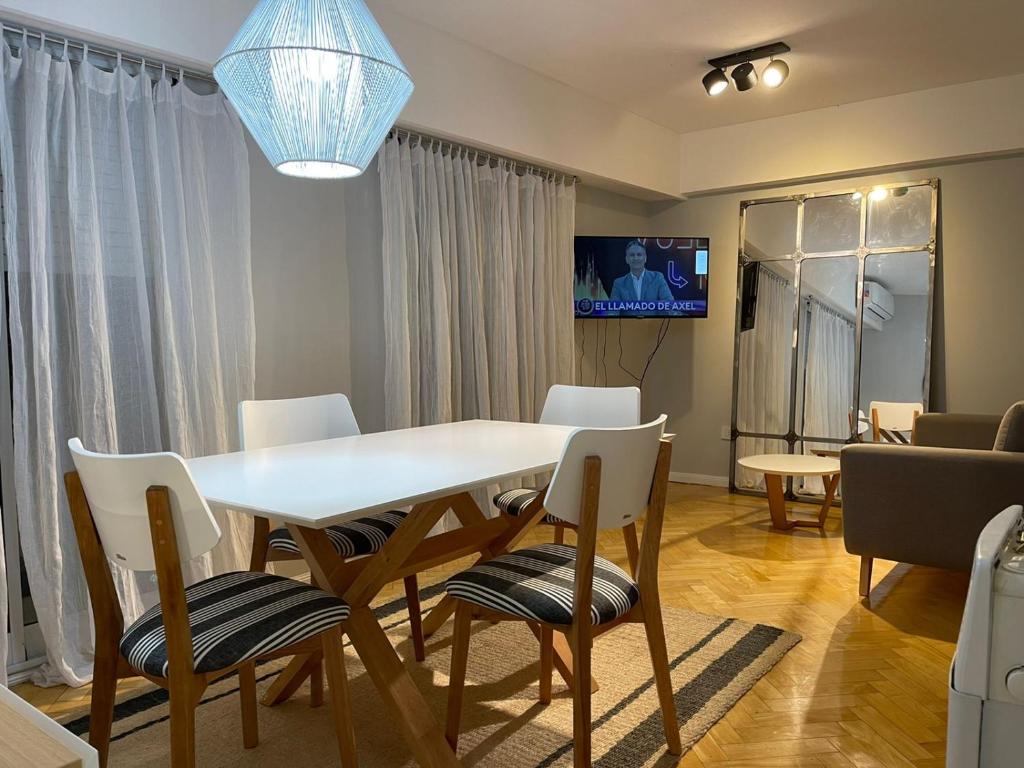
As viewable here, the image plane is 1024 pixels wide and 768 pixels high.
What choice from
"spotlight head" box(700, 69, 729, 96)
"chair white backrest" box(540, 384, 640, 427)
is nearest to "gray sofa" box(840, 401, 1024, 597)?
"chair white backrest" box(540, 384, 640, 427)

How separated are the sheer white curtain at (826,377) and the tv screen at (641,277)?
31.0 inches

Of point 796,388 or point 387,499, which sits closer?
point 387,499

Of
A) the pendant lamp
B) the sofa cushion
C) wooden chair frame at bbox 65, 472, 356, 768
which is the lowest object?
wooden chair frame at bbox 65, 472, 356, 768

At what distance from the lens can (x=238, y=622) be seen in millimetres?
1719

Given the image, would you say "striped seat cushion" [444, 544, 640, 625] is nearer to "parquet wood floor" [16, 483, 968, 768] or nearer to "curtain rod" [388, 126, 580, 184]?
"parquet wood floor" [16, 483, 968, 768]

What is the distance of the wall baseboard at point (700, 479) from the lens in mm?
5944

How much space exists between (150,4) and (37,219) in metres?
0.90

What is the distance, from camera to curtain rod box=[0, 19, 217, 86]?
101 inches

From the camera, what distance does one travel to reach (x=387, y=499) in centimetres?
171

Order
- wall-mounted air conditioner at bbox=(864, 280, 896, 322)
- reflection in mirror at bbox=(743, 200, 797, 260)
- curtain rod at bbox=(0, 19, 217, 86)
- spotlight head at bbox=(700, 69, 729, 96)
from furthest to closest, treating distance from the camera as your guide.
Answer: reflection in mirror at bbox=(743, 200, 797, 260), wall-mounted air conditioner at bbox=(864, 280, 896, 322), spotlight head at bbox=(700, 69, 729, 96), curtain rod at bbox=(0, 19, 217, 86)

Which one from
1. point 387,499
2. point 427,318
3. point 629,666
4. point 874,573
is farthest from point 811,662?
point 427,318

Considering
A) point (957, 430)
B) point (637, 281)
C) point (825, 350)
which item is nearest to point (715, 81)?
point (637, 281)

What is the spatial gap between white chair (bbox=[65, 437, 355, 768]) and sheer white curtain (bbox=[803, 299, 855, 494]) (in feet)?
14.3

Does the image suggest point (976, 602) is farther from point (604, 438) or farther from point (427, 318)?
point (427, 318)
